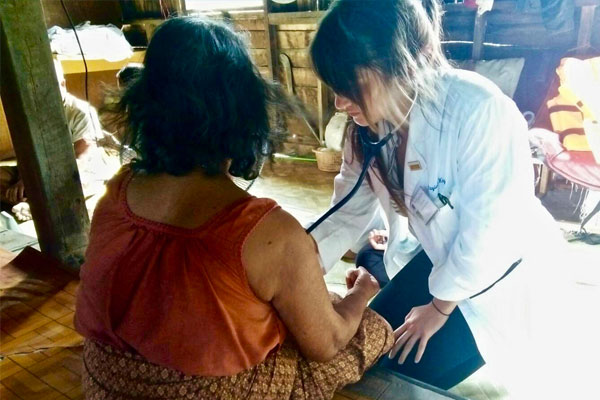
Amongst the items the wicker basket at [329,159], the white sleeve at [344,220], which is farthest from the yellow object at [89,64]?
the white sleeve at [344,220]

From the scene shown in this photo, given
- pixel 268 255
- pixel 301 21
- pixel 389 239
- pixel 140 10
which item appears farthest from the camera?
pixel 140 10

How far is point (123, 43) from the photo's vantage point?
498 cm

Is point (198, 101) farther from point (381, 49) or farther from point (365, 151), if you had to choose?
point (365, 151)

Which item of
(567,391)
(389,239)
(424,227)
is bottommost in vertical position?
(567,391)

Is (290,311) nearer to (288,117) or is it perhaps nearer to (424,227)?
(288,117)

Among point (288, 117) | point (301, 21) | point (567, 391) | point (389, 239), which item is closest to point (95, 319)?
point (288, 117)

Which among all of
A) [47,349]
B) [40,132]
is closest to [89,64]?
[40,132]

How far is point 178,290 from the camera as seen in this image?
71 cm

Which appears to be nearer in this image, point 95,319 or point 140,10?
point 95,319

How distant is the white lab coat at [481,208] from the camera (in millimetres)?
976

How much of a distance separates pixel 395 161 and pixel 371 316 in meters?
0.36

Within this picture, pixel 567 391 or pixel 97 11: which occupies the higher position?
pixel 97 11

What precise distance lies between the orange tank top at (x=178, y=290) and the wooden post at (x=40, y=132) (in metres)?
1.01

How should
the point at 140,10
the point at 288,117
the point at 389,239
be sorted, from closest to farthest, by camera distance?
the point at 288,117 < the point at 389,239 < the point at 140,10
